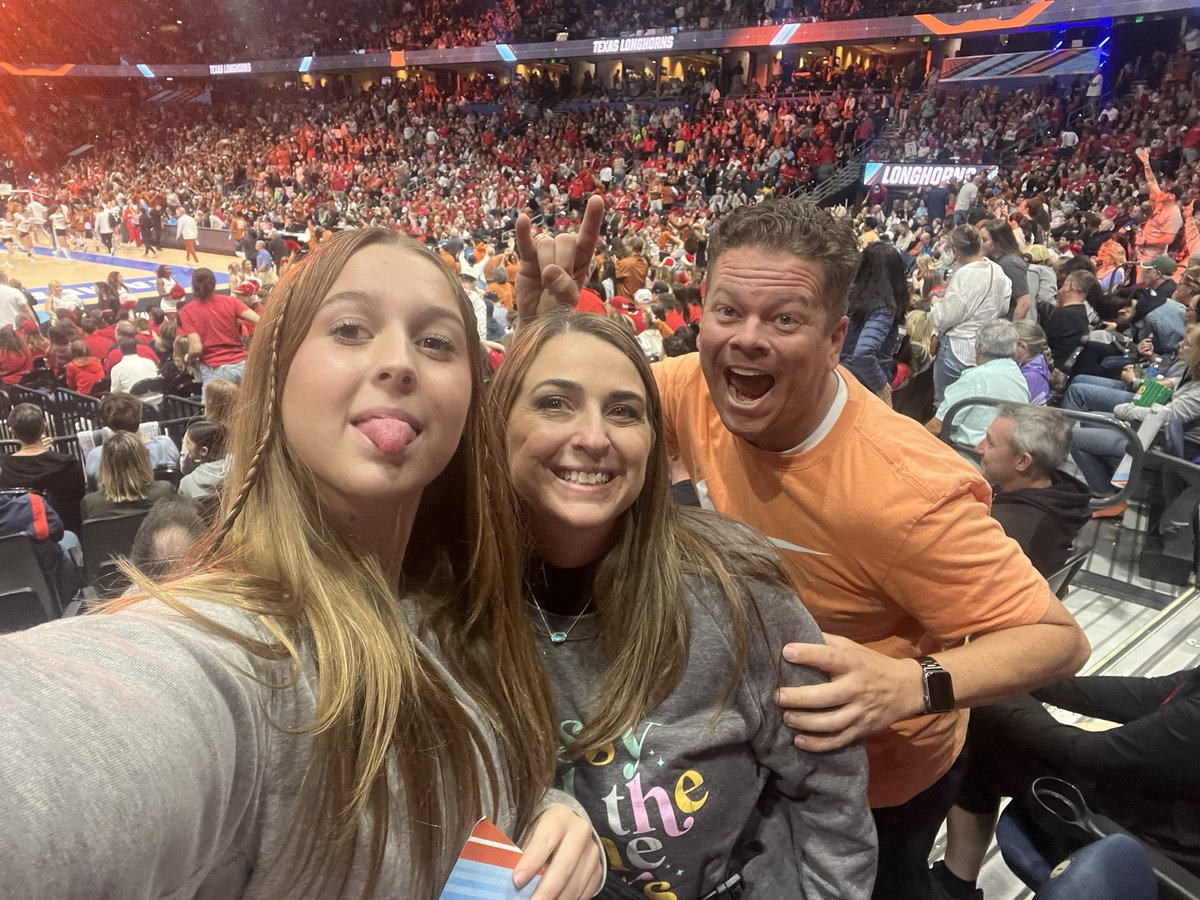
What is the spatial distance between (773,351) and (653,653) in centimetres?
63

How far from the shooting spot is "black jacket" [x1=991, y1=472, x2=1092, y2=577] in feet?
8.63

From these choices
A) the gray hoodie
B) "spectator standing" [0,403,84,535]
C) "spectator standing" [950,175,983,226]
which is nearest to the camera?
the gray hoodie

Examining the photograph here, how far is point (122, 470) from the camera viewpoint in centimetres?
373

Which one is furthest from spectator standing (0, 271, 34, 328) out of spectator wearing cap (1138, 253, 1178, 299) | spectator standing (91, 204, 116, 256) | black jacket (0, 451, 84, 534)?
spectator wearing cap (1138, 253, 1178, 299)

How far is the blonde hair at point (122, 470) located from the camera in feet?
12.2

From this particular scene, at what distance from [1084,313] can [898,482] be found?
211 inches

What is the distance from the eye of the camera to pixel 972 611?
1.28 m

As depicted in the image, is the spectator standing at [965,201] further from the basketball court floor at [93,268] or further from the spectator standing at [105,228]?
the spectator standing at [105,228]

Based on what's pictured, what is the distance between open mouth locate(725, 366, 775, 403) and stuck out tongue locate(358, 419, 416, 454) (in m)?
0.80

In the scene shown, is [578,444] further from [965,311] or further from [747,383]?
[965,311]

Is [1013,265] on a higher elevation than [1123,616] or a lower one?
higher

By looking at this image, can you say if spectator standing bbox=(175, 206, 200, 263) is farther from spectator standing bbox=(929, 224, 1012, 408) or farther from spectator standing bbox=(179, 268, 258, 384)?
spectator standing bbox=(929, 224, 1012, 408)

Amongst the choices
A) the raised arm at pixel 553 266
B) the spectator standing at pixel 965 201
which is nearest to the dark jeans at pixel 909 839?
the raised arm at pixel 553 266

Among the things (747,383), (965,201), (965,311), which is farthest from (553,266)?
(965,201)
